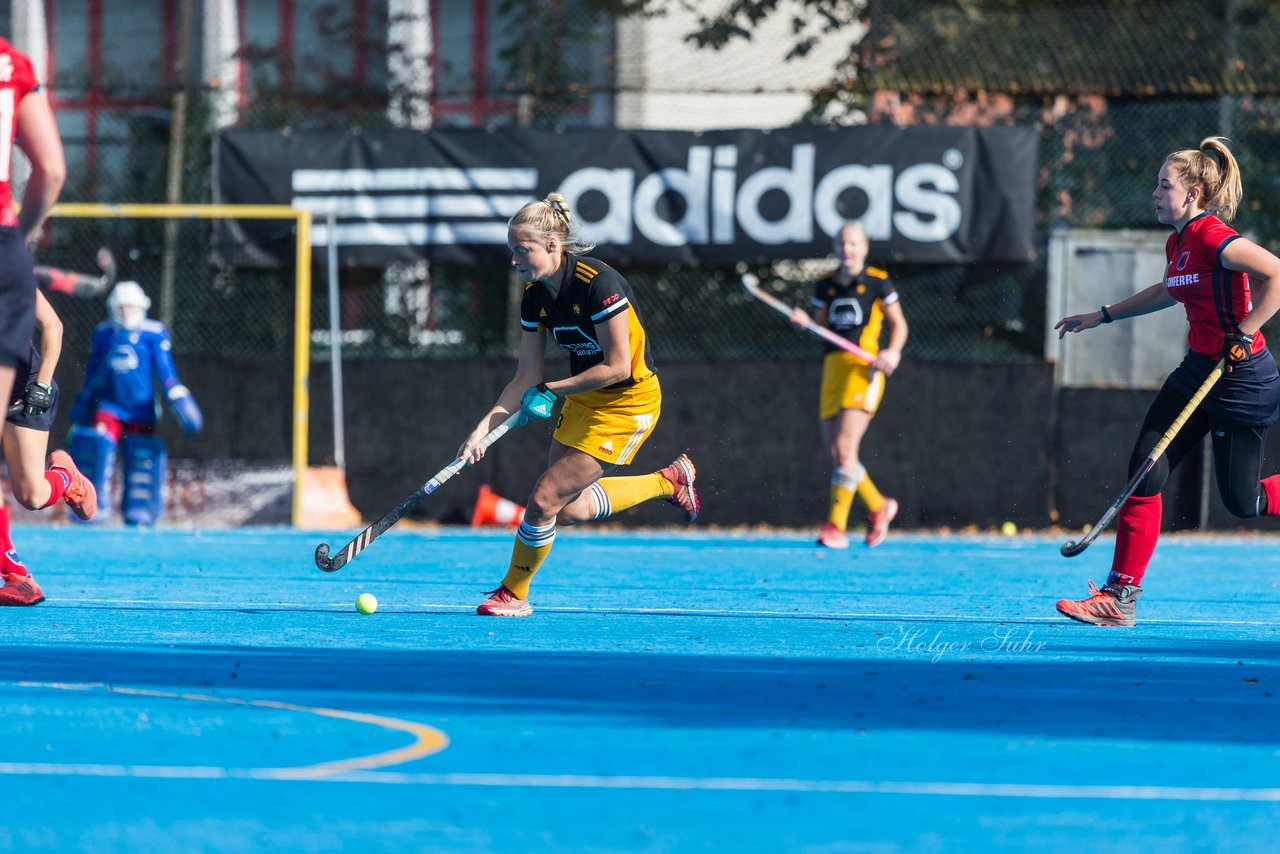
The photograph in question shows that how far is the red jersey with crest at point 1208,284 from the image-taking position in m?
7.15

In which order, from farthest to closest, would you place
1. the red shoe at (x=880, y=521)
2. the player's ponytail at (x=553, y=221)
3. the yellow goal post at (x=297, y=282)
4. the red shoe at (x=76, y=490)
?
the yellow goal post at (x=297, y=282)
the red shoe at (x=880, y=521)
the red shoe at (x=76, y=490)
the player's ponytail at (x=553, y=221)

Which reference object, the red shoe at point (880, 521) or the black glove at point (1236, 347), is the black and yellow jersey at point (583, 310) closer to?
the black glove at point (1236, 347)

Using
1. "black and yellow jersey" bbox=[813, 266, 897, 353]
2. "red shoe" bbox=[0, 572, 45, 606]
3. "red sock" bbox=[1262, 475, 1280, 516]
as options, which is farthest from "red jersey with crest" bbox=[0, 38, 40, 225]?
"black and yellow jersey" bbox=[813, 266, 897, 353]

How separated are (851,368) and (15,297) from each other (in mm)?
7161

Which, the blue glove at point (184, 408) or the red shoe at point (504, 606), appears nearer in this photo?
the red shoe at point (504, 606)

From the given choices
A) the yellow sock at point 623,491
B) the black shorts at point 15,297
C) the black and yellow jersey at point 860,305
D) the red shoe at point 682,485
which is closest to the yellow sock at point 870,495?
the black and yellow jersey at point 860,305

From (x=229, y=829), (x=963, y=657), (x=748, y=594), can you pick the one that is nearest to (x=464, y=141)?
(x=748, y=594)

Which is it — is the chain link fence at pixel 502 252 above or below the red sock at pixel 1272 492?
above

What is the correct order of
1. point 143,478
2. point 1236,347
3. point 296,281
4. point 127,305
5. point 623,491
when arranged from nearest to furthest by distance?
point 1236,347 < point 623,491 < point 127,305 < point 143,478 < point 296,281

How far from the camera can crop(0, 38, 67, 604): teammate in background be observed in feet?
17.6

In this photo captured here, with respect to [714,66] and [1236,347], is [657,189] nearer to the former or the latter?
[714,66]

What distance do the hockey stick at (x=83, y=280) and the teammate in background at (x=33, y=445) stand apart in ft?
15.3

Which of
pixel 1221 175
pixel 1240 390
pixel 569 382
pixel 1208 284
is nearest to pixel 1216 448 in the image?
pixel 1240 390

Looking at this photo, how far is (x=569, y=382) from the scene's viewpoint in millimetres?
7246
